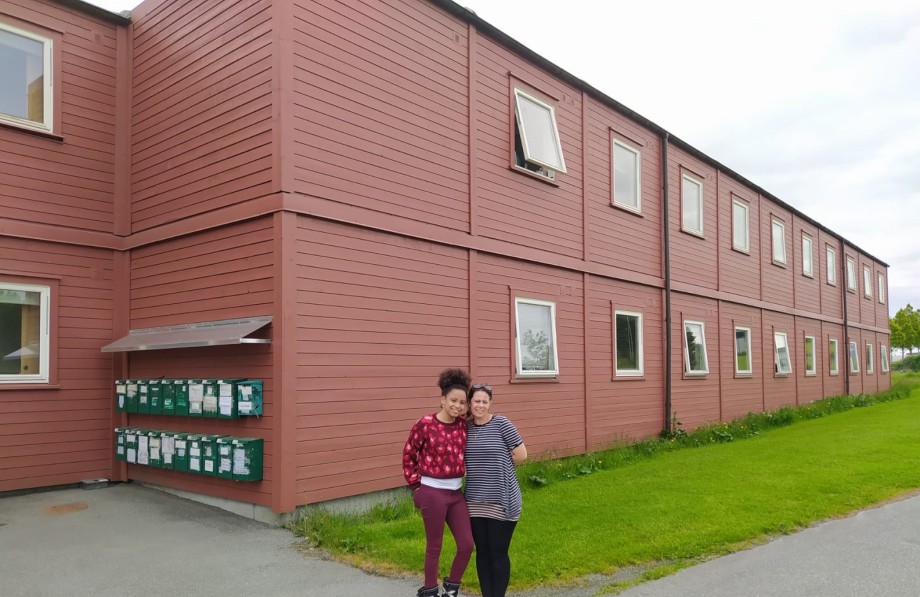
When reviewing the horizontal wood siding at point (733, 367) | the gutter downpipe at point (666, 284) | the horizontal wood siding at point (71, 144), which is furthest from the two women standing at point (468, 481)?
the horizontal wood siding at point (733, 367)

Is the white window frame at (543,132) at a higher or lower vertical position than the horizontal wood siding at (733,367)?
higher

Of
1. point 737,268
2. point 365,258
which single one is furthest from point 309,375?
point 737,268

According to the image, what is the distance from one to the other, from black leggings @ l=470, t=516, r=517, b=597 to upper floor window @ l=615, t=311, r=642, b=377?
9517mm

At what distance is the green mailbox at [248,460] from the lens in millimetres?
8102

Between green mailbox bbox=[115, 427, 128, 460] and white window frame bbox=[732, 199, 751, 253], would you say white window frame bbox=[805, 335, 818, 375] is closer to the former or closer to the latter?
white window frame bbox=[732, 199, 751, 253]

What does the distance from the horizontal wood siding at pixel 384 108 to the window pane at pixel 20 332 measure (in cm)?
398

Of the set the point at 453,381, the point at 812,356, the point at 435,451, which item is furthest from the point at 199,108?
the point at 812,356

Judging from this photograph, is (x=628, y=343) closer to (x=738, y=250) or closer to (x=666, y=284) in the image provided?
(x=666, y=284)

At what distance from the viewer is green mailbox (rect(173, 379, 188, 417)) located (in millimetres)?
9109

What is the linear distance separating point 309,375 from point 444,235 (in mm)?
2986

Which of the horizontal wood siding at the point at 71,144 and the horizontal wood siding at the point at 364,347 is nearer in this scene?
the horizontal wood siding at the point at 364,347

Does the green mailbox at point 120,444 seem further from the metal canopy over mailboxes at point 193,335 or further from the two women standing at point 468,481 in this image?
the two women standing at point 468,481

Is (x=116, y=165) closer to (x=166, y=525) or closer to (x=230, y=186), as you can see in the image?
(x=230, y=186)

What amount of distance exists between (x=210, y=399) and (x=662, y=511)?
5171 millimetres
